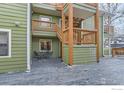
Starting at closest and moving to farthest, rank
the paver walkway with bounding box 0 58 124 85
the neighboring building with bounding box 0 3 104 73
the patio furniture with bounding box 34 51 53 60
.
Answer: the paver walkway with bounding box 0 58 124 85 → the neighboring building with bounding box 0 3 104 73 → the patio furniture with bounding box 34 51 53 60

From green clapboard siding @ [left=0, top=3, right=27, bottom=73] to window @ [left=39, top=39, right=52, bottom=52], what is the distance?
20.2 feet

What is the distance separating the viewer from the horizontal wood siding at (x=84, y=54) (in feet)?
25.0

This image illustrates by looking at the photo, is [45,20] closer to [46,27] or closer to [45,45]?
[46,27]

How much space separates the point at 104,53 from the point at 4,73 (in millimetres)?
11036

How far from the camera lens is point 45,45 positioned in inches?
487

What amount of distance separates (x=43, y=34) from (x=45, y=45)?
60.4 inches

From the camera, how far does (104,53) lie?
14.5 metres

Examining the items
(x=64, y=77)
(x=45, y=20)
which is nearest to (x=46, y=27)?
(x=45, y=20)

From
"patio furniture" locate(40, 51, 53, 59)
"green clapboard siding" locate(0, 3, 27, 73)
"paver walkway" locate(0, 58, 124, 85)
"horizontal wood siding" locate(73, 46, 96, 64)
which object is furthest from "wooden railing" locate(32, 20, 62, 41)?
"paver walkway" locate(0, 58, 124, 85)

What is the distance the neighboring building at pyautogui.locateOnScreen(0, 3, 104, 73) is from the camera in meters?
5.60

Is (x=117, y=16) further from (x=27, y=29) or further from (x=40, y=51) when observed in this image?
(x=27, y=29)

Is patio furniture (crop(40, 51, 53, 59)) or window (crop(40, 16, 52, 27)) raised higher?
window (crop(40, 16, 52, 27))

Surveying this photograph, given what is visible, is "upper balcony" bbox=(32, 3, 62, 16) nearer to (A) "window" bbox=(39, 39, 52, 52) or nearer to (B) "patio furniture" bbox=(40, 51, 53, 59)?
(A) "window" bbox=(39, 39, 52, 52)

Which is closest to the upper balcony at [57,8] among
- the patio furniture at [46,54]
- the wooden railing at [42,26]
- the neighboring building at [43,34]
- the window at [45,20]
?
the neighboring building at [43,34]
